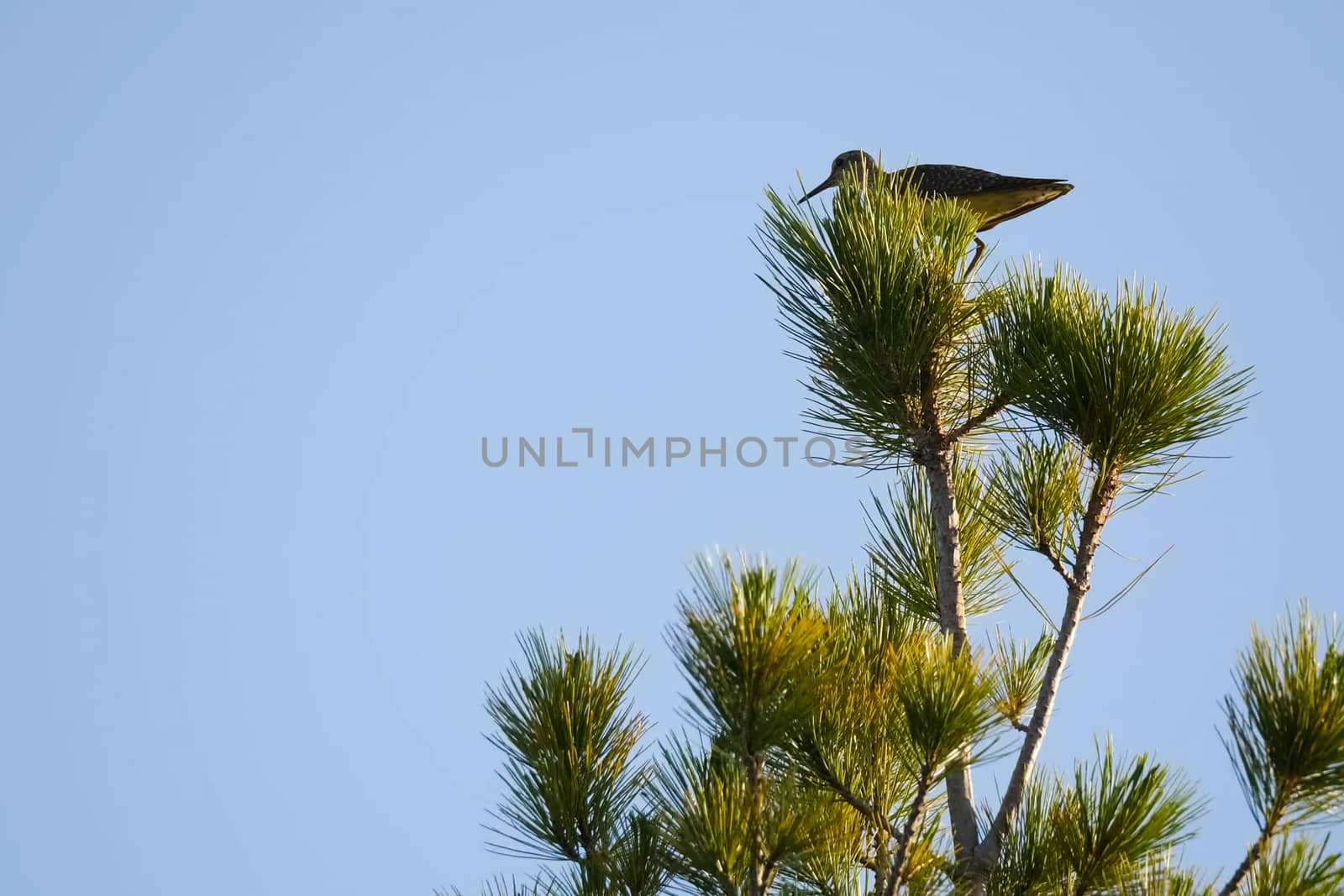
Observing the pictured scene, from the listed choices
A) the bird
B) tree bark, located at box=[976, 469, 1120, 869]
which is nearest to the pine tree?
tree bark, located at box=[976, 469, 1120, 869]

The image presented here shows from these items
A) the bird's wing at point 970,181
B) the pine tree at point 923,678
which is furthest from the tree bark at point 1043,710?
the bird's wing at point 970,181

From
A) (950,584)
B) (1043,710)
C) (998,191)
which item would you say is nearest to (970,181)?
(998,191)

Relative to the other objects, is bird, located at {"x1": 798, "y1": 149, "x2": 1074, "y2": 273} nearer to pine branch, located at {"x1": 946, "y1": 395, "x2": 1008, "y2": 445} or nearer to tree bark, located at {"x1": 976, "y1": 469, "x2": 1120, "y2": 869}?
pine branch, located at {"x1": 946, "y1": 395, "x2": 1008, "y2": 445}

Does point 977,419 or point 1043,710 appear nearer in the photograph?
point 1043,710

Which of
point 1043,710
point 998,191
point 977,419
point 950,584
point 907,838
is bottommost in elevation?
point 907,838

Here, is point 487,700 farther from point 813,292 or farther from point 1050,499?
point 1050,499

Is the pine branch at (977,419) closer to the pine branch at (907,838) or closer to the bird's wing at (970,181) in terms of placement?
the pine branch at (907,838)

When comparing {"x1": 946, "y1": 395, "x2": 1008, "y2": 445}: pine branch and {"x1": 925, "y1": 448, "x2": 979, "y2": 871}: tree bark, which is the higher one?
{"x1": 946, "y1": 395, "x2": 1008, "y2": 445}: pine branch

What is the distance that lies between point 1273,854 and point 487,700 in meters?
1.90

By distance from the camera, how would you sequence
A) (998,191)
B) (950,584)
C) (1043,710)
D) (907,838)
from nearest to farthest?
1. (907,838)
2. (1043,710)
3. (950,584)
4. (998,191)

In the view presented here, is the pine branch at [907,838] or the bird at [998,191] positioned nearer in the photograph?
the pine branch at [907,838]

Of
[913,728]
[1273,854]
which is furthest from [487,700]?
[1273,854]

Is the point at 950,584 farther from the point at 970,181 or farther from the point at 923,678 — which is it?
the point at 970,181

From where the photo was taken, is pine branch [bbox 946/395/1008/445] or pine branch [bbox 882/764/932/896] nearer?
pine branch [bbox 882/764/932/896]
